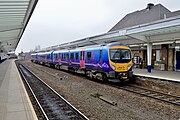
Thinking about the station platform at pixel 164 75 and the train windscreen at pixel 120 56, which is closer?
the station platform at pixel 164 75

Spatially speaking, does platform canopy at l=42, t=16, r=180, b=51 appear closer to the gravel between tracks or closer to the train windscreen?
the train windscreen

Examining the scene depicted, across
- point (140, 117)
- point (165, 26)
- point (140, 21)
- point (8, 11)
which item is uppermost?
point (140, 21)

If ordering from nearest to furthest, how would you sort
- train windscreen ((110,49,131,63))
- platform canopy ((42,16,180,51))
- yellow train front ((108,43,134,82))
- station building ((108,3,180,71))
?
platform canopy ((42,16,180,51)), yellow train front ((108,43,134,82)), train windscreen ((110,49,131,63)), station building ((108,3,180,71))

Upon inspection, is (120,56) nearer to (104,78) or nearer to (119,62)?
(119,62)

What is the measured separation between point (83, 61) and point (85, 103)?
9.18 metres

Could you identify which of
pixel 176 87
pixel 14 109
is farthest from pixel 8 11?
pixel 176 87

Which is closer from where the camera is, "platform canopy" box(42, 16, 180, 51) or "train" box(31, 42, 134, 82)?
"platform canopy" box(42, 16, 180, 51)

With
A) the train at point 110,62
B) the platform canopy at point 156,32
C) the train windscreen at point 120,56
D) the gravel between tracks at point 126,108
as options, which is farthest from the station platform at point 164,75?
the gravel between tracks at point 126,108

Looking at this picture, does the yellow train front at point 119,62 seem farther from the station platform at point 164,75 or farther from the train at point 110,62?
the station platform at point 164,75

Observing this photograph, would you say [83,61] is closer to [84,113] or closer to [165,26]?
[165,26]

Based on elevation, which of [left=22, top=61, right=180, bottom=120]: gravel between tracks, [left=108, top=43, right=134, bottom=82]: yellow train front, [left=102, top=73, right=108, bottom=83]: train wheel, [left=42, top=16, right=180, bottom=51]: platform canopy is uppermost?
[left=42, top=16, right=180, bottom=51]: platform canopy

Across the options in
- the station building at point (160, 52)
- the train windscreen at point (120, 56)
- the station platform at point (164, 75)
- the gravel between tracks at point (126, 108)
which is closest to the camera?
the gravel between tracks at point (126, 108)

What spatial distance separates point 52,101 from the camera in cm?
1019

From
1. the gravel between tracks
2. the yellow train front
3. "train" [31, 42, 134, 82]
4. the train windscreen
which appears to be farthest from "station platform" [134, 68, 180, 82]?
the gravel between tracks
